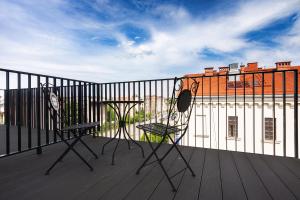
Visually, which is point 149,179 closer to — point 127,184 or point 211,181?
point 127,184

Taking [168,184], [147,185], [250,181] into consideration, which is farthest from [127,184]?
[250,181]

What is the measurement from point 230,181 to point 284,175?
0.61 meters

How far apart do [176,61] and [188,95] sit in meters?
10.5

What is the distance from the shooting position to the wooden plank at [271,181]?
1.31 metres

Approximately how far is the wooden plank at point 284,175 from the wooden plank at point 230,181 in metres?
0.37

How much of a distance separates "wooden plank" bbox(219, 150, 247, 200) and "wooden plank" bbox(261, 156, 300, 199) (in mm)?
371

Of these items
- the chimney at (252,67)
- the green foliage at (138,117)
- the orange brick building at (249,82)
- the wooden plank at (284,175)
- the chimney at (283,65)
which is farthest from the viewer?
the chimney at (252,67)

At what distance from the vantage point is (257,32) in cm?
1297

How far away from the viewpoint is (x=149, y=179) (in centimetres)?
159

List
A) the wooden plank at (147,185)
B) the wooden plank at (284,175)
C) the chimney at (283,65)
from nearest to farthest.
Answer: the wooden plank at (147,185), the wooden plank at (284,175), the chimney at (283,65)

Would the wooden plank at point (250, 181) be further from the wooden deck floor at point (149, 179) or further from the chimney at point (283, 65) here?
the chimney at point (283, 65)

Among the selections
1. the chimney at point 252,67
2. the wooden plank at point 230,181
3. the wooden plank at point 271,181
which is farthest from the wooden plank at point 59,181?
the chimney at point 252,67

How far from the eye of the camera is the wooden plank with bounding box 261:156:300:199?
4.56 ft

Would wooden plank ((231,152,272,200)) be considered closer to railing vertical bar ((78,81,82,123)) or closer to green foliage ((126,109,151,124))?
green foliage ((126,109,151,124))
